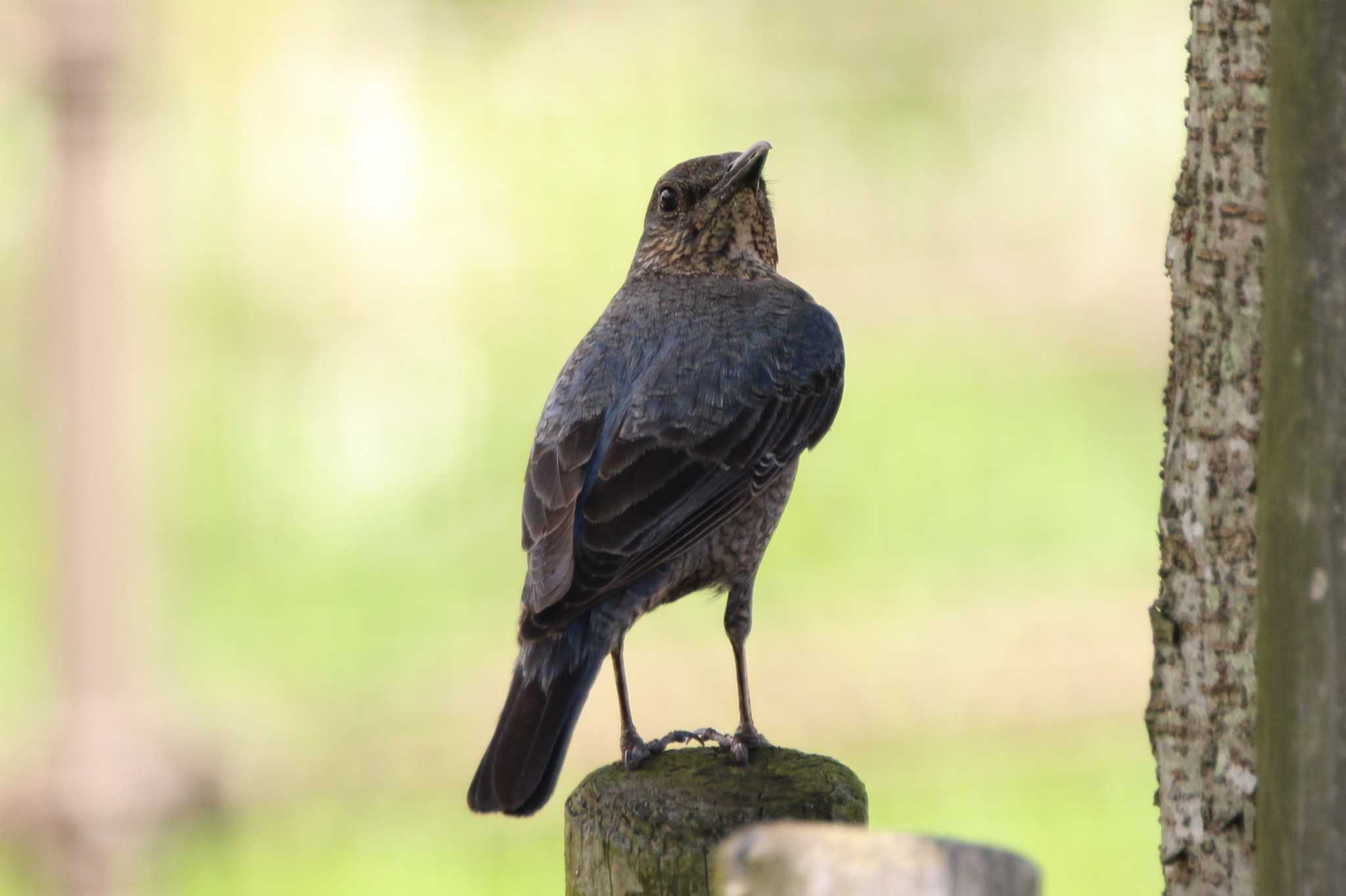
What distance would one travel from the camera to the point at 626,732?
3230 millimetres

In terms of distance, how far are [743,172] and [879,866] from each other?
9.83 ft

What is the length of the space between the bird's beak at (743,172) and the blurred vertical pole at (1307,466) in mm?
2535

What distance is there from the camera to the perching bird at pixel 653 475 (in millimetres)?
3154

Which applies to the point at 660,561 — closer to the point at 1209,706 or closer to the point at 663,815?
the point at 663,815

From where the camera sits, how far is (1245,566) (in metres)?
2.07

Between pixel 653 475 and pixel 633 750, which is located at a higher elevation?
pixel 653 475

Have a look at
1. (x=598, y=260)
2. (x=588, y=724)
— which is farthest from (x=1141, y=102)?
(x=588, y=724)

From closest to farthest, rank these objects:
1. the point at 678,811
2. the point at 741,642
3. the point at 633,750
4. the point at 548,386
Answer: the point at 678,811, the point at 633,750, the point at 741,642, the point at 548,386

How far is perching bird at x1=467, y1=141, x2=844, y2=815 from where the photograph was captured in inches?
124

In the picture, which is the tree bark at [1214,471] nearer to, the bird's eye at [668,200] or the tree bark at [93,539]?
the bird's eye at [668,200]

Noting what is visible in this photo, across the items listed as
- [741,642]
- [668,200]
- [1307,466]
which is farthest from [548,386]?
[1307,466]

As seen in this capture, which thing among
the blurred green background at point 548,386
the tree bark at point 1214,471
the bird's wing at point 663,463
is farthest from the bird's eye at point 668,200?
the tree bark at point 1214,471

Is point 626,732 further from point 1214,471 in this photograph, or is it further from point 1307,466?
point 1307,466

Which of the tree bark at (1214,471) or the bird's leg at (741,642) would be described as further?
the bird's leg at (741,642)
